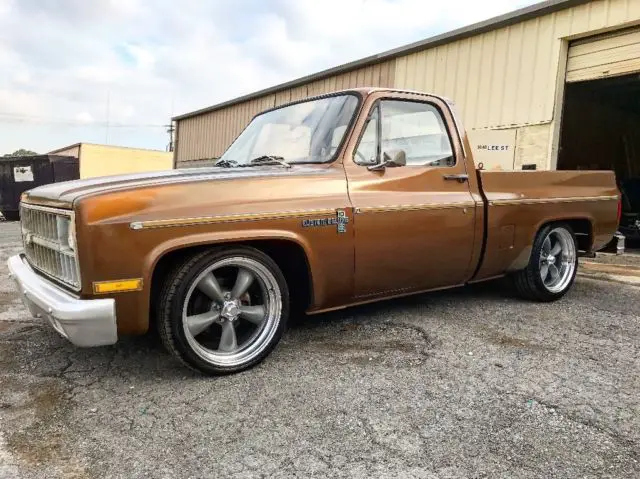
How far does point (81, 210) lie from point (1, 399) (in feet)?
3.52

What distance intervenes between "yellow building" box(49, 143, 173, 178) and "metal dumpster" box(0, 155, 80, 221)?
12.2 m

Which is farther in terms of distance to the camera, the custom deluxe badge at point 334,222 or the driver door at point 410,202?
the driver door at point 410,202

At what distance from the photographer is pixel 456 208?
380 centimetres

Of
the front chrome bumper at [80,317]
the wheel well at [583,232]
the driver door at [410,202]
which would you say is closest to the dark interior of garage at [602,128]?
the wheel well at [583,232]

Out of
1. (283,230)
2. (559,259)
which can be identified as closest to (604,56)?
(559,259)

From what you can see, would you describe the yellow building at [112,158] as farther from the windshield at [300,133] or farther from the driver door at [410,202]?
the driver door at [410,202]

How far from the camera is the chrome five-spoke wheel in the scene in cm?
472

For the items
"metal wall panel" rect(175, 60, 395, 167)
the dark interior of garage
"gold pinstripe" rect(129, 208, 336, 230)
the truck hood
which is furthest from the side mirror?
the dark interior of garage

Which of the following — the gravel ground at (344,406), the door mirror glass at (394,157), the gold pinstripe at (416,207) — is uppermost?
the door mirror glass at (394,157)

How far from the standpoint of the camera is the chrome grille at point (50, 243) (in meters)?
2.62

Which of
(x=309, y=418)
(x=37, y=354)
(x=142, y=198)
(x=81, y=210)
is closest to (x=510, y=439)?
(x=309, y=418)

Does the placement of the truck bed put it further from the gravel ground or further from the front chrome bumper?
the front chrome bumper

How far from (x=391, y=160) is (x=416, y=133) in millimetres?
582

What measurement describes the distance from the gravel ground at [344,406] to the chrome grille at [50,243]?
595 millimetres
